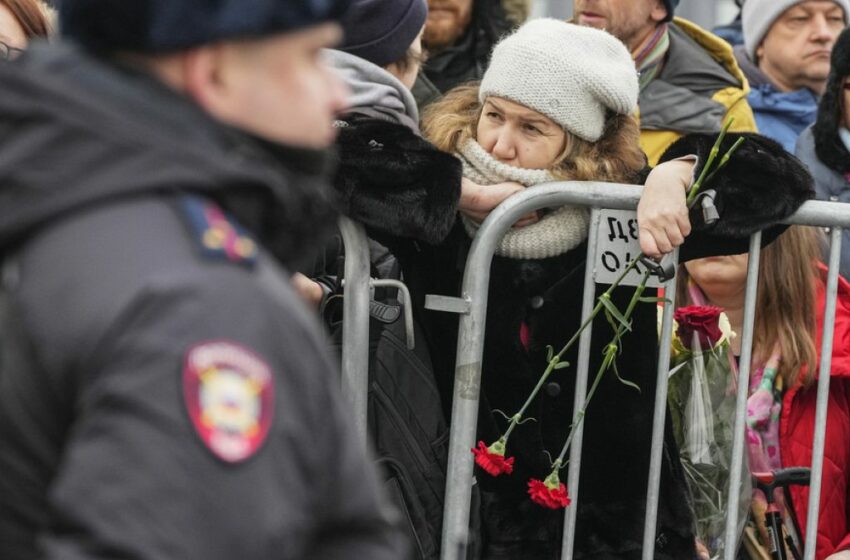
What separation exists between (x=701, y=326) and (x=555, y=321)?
0.36 meters

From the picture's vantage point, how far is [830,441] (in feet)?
12.9

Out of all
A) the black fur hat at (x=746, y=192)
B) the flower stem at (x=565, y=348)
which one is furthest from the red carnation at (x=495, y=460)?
the black fur hat at (x=746, y=192)

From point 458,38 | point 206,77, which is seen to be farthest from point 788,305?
point 206,77

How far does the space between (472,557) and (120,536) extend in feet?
7.50

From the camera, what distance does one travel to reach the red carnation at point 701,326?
Answer: 359 cm

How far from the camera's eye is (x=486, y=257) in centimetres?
341

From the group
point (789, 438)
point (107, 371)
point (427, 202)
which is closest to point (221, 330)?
point (107, 371)

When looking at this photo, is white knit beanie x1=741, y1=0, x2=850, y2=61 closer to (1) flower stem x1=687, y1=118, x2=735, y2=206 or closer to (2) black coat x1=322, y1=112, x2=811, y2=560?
(2) black coat x1=322, y1=112, x2=811, y2=560

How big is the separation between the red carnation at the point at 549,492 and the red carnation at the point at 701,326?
502mm

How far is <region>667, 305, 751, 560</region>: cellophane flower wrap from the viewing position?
3.61 m

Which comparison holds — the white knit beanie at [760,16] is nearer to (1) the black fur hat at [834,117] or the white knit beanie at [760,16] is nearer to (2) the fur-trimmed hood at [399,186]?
(1) the black fur hat at [834,117]

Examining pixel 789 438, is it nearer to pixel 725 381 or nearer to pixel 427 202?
pixel 725 381

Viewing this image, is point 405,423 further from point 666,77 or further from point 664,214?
point 666,77

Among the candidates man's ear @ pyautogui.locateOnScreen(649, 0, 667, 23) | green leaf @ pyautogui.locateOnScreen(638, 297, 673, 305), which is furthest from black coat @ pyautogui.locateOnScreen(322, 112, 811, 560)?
man's ear @ pyautogui.locateOnScreen(649, 0, 667, 23)
